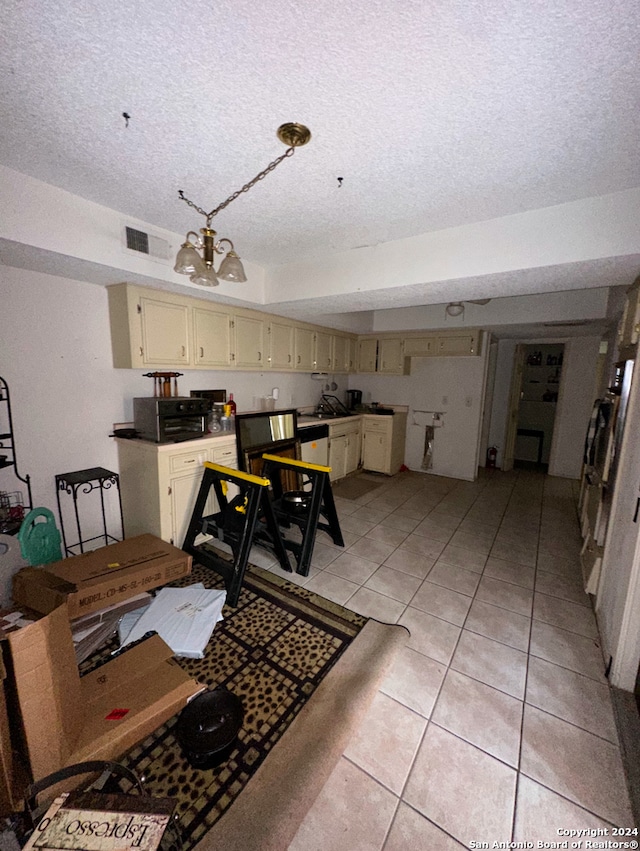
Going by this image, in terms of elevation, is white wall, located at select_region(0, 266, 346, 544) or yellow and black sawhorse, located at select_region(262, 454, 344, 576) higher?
white wall, located at select_region(0, 266, 346, 544)

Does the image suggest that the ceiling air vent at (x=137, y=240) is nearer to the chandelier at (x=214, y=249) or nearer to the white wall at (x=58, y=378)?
the chandelier at (x=214, y=249)

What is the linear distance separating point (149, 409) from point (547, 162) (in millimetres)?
2914

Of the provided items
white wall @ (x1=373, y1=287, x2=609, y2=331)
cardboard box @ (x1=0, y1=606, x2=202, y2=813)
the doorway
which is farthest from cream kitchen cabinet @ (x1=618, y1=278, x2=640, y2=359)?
the doorway

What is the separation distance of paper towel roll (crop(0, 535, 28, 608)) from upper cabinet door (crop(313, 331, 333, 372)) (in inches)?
139

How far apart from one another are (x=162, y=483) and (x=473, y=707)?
2.42 m

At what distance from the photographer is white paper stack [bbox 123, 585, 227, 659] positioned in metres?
1.80

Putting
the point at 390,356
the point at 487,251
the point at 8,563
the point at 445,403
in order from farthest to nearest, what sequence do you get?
1. the point at 390,356
2. the point at 445,403
3. the point at 487,251
4. the point at 8,563

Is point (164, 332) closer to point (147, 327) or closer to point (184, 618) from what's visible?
point (147, 327)

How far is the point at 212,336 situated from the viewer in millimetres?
3158

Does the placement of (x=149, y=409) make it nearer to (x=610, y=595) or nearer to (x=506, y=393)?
(x=610, y=595)

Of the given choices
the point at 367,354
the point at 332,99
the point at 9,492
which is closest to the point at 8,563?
the point at 9,492

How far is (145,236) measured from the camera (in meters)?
2.30

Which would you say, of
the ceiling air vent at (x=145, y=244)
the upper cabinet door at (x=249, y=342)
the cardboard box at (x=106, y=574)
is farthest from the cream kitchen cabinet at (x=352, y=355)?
the cardboard box at (x=106, y=574)

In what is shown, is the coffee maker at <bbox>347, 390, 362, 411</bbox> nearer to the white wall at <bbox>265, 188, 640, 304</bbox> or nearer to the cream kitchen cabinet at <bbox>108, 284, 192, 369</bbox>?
the white wall at <bbox>265, 188, 640, 304</bbox>
